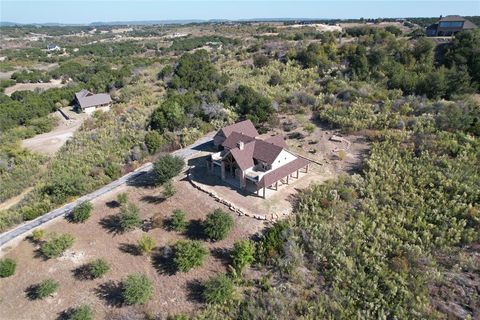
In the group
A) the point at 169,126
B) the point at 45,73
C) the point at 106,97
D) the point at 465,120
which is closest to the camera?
the point at 465,120

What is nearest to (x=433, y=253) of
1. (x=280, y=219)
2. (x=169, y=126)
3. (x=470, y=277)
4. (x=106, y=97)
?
(x=470, y=277)

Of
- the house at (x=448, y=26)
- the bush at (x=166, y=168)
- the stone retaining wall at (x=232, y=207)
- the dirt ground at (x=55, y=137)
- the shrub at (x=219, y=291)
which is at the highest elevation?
the house at (x=448, y=26)

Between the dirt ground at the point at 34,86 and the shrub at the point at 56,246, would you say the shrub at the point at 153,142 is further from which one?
the dirt ground at the point at 34,86

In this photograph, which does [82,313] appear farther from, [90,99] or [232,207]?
[90,99]

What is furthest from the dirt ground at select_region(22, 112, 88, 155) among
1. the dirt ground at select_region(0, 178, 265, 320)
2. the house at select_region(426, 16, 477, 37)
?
the house at select_region(426, 16, 477, 37)

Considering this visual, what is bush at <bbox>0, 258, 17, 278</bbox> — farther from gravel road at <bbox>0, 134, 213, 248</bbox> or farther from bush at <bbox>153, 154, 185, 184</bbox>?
bush at <bbox>153, 154, 185, 184</bbox>

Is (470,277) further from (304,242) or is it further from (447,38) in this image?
(447,38)

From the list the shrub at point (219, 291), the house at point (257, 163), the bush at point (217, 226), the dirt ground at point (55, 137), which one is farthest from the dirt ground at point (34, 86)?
the shrub at point (219, 291)
